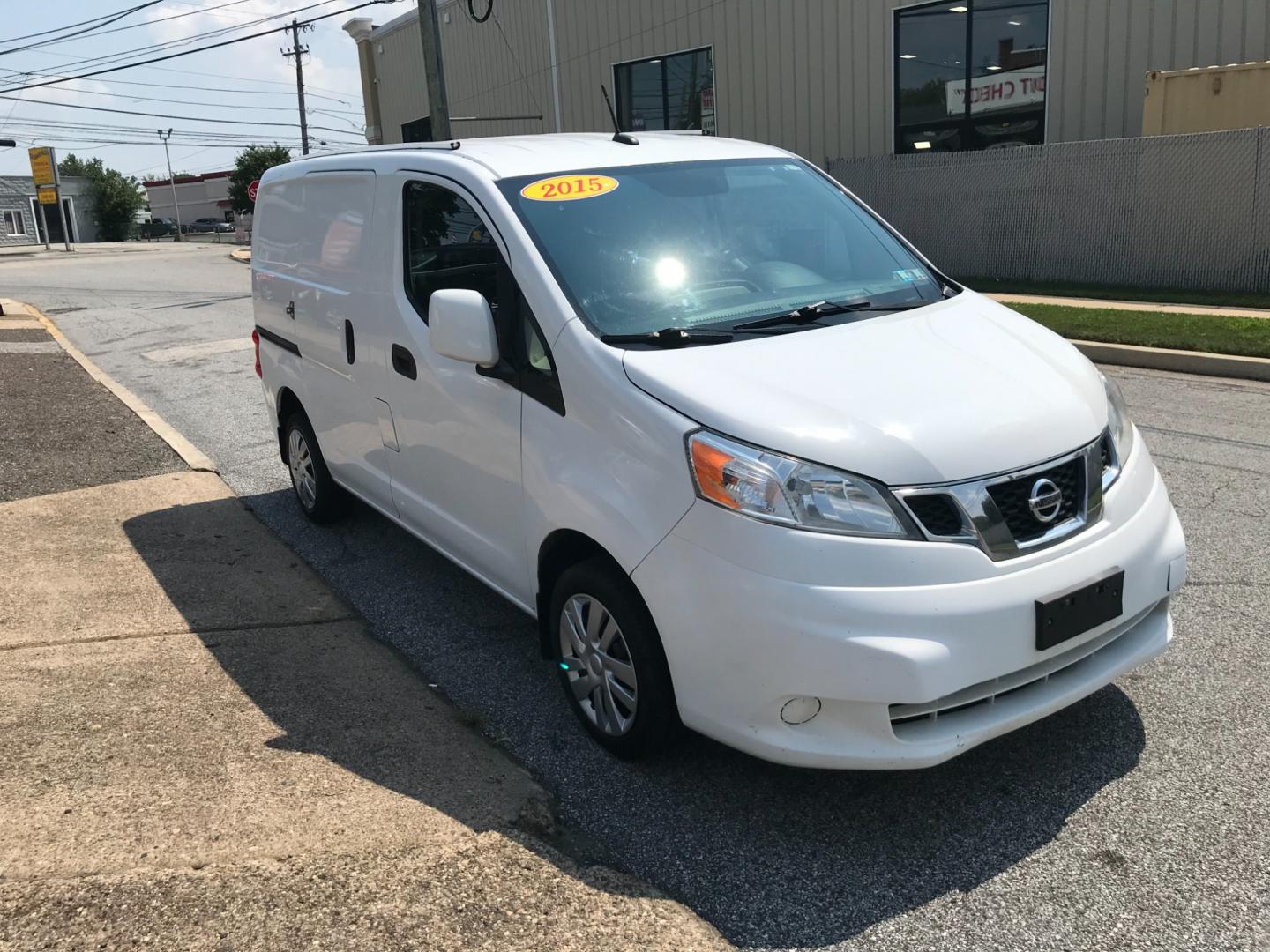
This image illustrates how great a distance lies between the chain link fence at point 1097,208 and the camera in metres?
13.3

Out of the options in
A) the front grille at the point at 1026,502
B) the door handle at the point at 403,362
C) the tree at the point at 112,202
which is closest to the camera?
the front grille at the point at 1026,502

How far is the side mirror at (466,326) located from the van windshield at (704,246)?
0.97ft

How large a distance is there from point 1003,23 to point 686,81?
726cm

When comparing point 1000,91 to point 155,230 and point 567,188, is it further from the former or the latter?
point 155,230

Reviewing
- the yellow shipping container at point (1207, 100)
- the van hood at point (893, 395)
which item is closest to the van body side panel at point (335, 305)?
the van hood at point (893, 395)

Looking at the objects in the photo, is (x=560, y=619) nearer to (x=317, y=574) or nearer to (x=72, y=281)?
(x=317, y=574)

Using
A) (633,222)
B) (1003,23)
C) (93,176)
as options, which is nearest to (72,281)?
(1003,23)

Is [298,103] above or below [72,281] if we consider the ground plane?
above

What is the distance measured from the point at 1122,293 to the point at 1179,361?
485 centimetres

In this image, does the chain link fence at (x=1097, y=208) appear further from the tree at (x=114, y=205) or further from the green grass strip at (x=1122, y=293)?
the tree at (x=114, y=205)

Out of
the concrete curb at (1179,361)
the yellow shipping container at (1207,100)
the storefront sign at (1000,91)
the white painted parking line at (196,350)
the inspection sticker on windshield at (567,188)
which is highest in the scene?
the storefront sign at (1000,91)

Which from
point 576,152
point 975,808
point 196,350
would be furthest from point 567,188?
point 196,350

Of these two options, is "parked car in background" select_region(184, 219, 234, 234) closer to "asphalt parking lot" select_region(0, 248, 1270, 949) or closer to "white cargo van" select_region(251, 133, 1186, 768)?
"white cargo van" select_region(251, 133, 1186, 768)

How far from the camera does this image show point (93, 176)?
87250 mm
